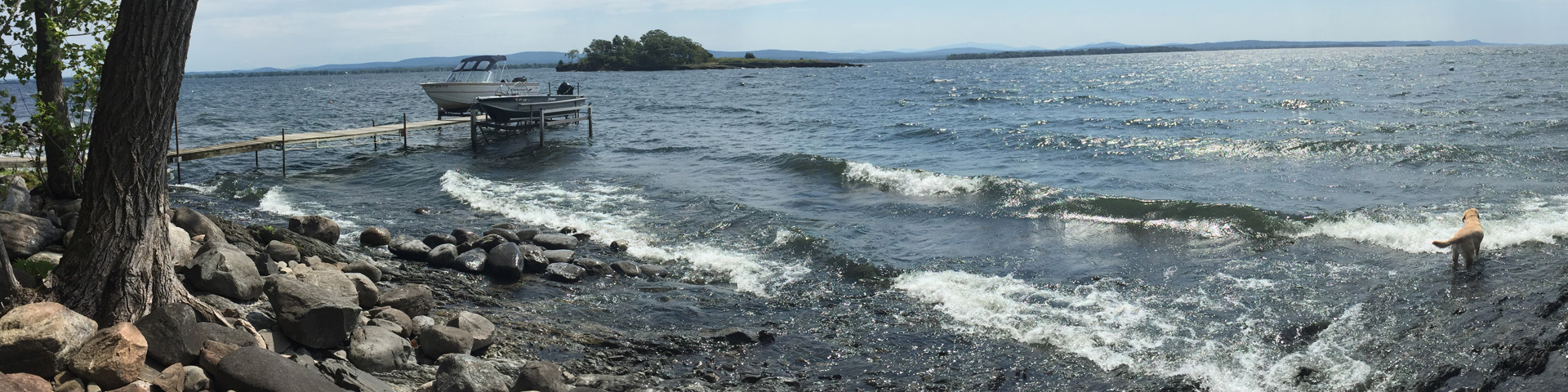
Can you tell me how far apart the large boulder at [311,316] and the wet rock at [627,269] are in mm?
4458

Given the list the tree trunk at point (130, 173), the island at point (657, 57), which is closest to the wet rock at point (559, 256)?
the tree trunk at point (130, 173)

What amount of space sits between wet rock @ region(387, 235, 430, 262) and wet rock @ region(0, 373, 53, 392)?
22.4 feet

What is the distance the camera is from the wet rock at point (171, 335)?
5.57 m

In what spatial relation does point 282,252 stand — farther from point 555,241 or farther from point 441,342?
point 555,241

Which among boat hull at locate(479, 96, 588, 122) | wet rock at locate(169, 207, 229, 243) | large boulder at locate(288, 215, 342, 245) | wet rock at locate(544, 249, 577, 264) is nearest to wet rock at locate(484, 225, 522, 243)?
wet rock at locate(544, 249, 577, 264)

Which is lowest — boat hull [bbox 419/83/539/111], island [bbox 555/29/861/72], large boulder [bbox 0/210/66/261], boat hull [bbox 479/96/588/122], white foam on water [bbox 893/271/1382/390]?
white foam on water [bbox 893/271/1382/390]

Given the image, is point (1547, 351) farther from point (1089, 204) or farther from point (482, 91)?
point (482, 91)

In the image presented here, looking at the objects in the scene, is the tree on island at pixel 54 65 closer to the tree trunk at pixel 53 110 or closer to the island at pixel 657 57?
the tree trunk at pixel 53 110

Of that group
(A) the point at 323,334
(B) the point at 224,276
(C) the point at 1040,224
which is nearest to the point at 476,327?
(A) the point at 323,334

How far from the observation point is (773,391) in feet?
24.6

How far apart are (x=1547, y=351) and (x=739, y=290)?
7.62 metres

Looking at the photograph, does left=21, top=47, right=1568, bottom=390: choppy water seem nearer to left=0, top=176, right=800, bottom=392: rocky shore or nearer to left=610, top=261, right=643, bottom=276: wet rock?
left=610, top=261, right=643, bottom=276: wet rock

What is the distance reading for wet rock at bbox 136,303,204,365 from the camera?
18.3 feet

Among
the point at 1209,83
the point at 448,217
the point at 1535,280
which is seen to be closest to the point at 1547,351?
the point at 1535,280
